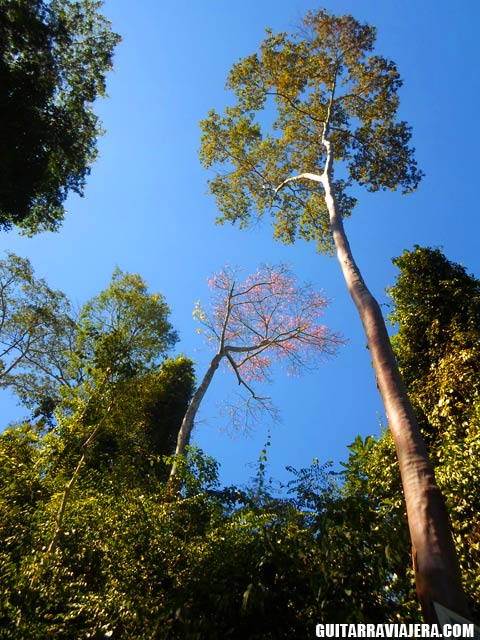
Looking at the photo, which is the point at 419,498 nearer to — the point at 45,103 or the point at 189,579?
the point at 189,579

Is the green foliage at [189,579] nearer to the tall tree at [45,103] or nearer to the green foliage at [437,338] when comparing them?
the green foliage at [437,338]

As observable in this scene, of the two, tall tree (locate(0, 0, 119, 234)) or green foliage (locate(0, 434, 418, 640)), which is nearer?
green foliage (locate(0, 434, 418, 640))

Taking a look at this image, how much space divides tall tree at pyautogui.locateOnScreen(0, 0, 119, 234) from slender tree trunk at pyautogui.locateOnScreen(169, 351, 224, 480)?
646 cm

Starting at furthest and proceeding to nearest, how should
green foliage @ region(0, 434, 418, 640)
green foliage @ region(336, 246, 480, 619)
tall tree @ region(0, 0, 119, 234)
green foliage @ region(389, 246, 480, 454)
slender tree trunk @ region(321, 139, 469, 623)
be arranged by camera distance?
tall tree @ region(0, 0, 119, 234), green foliage @ region(389, 246, 480, 454), green foliage @ region(336, 246, 480, 619), green foliage @ region(0, 434, 418, 640), slender tree trunk @ region(321, 139, 469, 623)

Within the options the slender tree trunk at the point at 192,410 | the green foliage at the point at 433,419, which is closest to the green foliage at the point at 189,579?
the green foliage at the point at 433,419

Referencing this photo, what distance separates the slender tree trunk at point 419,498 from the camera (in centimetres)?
301

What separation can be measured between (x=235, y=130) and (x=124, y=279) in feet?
26.8

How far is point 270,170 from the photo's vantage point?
43.9ft

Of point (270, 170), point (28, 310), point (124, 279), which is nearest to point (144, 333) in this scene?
point (124, 279)

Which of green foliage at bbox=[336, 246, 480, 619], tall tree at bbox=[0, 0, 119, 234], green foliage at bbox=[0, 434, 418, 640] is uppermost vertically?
tall tree at bbox=[0, 0, 119, 234]

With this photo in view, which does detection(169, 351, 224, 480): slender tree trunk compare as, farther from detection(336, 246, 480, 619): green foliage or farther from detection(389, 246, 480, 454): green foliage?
detection(389, 246, 480, 454): green foliage

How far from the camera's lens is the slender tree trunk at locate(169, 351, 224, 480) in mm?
10188

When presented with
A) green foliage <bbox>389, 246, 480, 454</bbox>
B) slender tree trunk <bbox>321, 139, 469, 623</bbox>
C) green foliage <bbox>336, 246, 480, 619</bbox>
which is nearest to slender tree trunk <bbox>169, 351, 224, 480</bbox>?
green foliage <bbox>336, 246, 480, 619</bbox>

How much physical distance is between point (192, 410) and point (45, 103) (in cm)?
891
